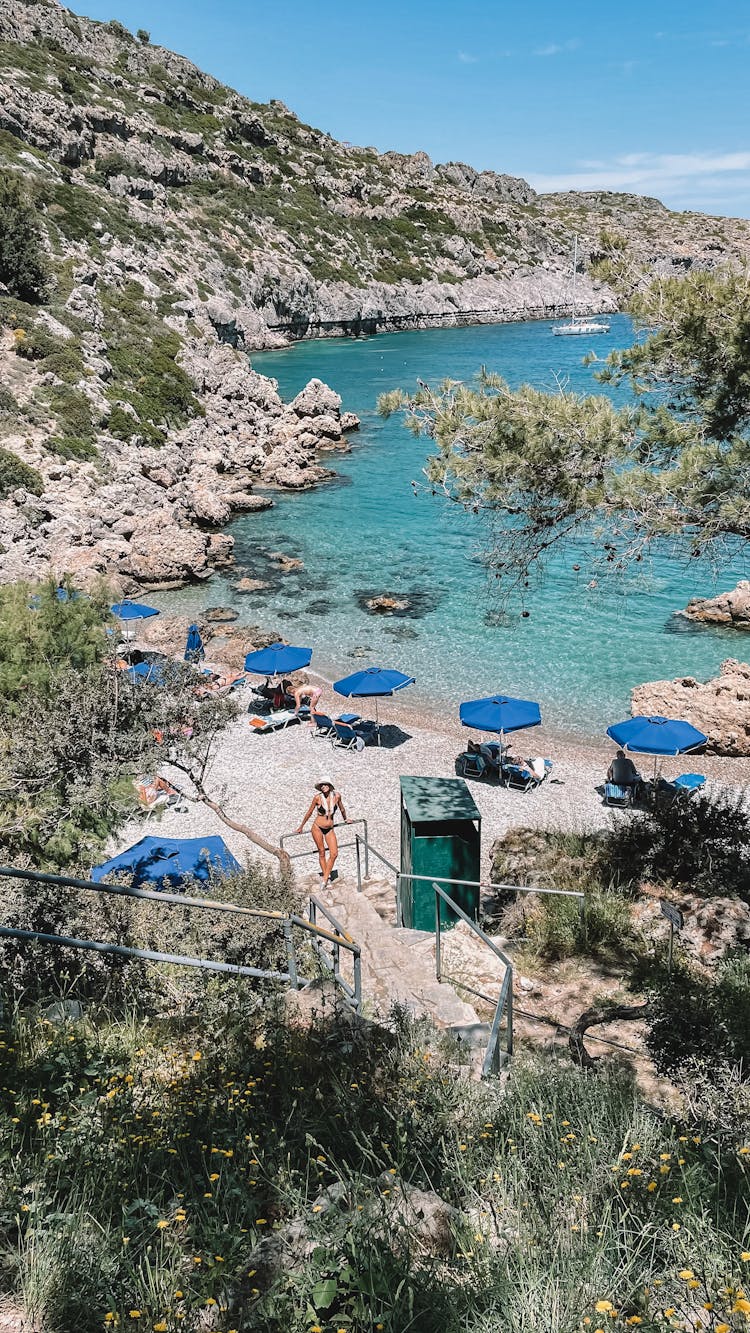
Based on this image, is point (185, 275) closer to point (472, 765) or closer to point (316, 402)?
point (316, 402)

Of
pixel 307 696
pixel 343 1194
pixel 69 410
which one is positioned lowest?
pixel 307 696

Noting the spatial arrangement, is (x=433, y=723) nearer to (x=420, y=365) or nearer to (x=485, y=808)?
(x=485, y=808)

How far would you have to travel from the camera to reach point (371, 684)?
1912cm

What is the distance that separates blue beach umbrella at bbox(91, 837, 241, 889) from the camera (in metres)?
10.7

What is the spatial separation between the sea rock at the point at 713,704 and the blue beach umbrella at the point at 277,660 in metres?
8.05

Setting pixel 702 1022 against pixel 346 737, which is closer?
pixel 702 1022

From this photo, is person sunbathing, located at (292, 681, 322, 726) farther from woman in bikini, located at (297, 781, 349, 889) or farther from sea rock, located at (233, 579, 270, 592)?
sea rock, located at (233, 579, 270, 592)

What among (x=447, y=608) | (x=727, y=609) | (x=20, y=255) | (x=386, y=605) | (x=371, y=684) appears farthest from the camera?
(x=20, y=255)

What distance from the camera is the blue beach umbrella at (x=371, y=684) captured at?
18938mm

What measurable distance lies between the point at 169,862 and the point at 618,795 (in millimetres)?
8832

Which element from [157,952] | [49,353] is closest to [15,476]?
[49,353]

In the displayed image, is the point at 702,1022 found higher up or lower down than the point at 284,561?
higher up

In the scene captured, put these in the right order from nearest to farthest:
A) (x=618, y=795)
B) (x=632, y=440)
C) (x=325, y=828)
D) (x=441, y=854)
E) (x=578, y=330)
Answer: (x=632, y=440)
(x=441, y=854)
(x=325, y=828)
(x=618, y=795)
(x=578, y=330)

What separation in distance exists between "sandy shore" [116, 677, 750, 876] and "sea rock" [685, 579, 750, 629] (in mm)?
8064
